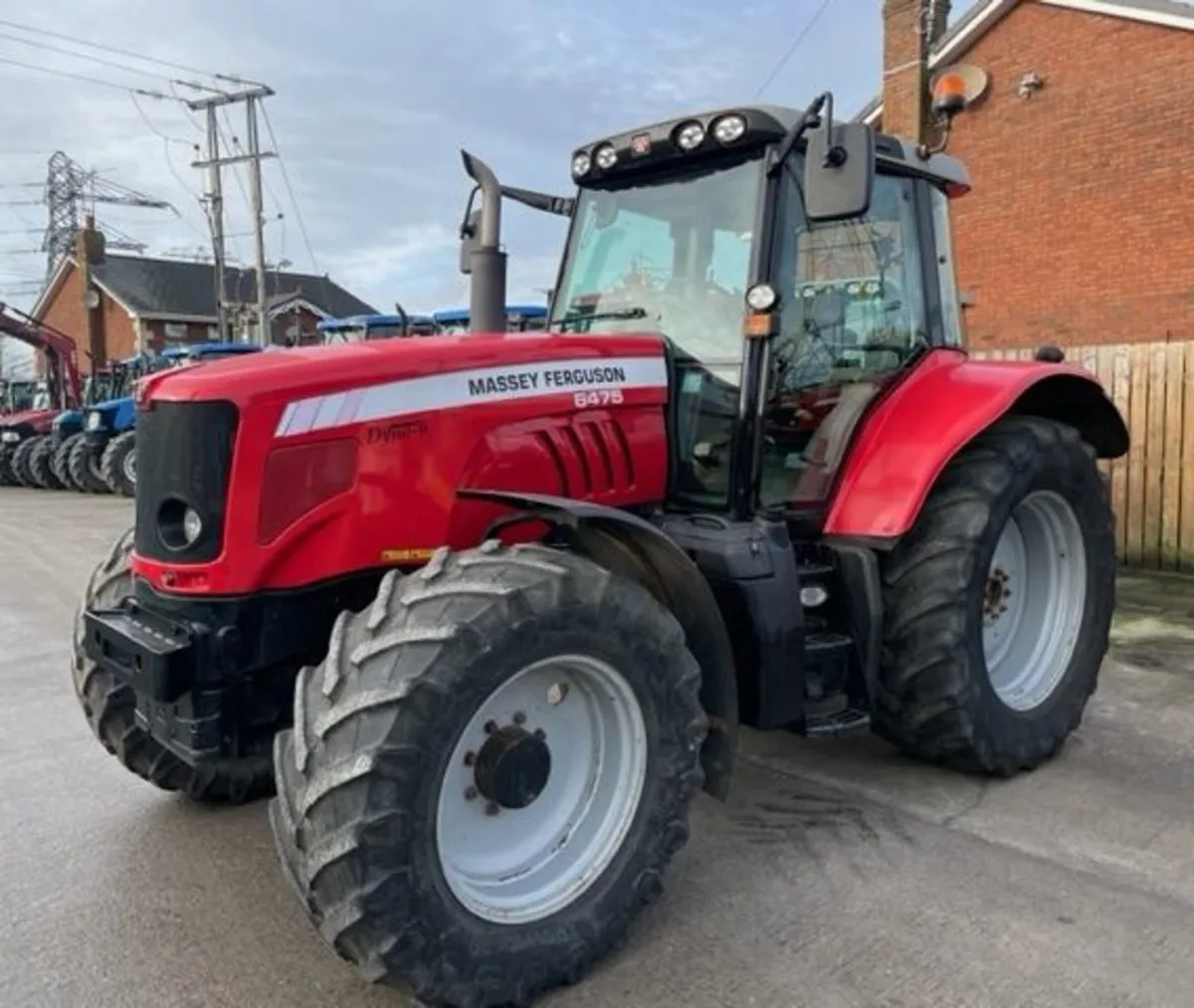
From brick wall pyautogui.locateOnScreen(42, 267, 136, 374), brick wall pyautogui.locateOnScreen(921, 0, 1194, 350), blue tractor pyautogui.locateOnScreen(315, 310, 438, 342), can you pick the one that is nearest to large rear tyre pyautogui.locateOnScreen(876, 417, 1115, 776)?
brick wall pyautogui.locateOnScreen(921, 0, 1194, 350)

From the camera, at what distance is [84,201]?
43594mm

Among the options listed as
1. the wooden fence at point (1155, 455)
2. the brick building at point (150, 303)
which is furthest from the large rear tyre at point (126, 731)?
the brick building at point (150, 303)

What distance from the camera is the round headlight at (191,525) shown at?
2.66 m

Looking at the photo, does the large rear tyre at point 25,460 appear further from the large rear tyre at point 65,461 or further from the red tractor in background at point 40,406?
the large rear tyre at point 65,461

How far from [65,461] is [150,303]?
954 inches

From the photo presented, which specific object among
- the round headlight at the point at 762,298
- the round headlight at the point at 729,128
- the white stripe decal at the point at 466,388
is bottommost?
A: the white stripe decal at the point at 466,388

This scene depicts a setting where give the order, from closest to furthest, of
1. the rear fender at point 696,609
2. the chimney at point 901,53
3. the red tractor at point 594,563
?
the red tractor at point 594,563
the rear fender at point 696,609
the chimney at point 901,53

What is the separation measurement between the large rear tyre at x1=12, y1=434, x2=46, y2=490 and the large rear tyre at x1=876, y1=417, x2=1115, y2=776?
18.6m

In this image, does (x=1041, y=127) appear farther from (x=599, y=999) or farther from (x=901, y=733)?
(x=599, y=999)

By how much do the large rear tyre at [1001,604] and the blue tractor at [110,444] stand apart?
511 inches

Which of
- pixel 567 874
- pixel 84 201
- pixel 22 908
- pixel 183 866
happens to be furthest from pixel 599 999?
pixel 84 201

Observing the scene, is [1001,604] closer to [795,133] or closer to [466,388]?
[795,133]

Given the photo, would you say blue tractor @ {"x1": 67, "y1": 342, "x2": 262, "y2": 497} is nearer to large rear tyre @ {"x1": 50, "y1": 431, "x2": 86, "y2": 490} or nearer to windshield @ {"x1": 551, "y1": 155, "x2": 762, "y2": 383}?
large rear tyre @ {"x1": 50, "y1": 431, "x2": 86, "y2": 490}

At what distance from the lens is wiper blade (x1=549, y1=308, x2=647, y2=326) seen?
3586mm
